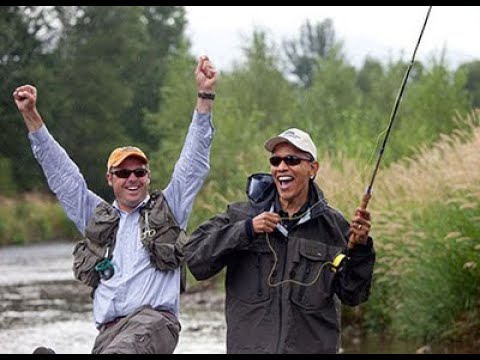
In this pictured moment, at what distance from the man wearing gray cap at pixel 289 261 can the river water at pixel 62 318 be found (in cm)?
715

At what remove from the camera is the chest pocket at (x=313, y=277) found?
5500 millimetres

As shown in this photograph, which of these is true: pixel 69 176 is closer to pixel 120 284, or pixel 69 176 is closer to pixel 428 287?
pixel 120 284

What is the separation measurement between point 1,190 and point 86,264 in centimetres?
4625

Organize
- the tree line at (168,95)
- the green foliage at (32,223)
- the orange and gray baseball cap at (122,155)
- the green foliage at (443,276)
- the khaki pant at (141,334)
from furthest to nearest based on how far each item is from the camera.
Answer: the green foliage at (32,223)
the tree line at (168,95)
the green foliage at (443,276)
the orange and gray baseball cap at (122,155)
the khaki pant at (141,334)

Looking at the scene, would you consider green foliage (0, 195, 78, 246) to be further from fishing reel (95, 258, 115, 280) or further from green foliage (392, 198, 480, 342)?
fishing reel (95, 258, 115, 280)

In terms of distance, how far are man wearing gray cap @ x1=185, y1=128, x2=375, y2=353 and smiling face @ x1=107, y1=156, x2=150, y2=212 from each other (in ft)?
2.06

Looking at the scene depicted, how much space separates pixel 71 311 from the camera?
18906 mm

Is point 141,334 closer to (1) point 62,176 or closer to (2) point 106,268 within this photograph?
(2) point 106,268

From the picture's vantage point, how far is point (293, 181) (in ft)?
18.4

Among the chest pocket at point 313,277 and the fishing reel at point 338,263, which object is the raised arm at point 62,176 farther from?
the fishing reel at point 338,263

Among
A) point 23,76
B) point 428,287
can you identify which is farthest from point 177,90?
point 428,287

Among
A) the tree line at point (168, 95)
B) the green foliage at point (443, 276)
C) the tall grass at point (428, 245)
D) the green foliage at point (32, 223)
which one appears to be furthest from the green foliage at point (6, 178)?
the green foliage at point (443, 276)

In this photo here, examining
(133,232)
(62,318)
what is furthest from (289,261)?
(62,318)

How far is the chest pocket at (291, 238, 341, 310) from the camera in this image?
5.50 metres
